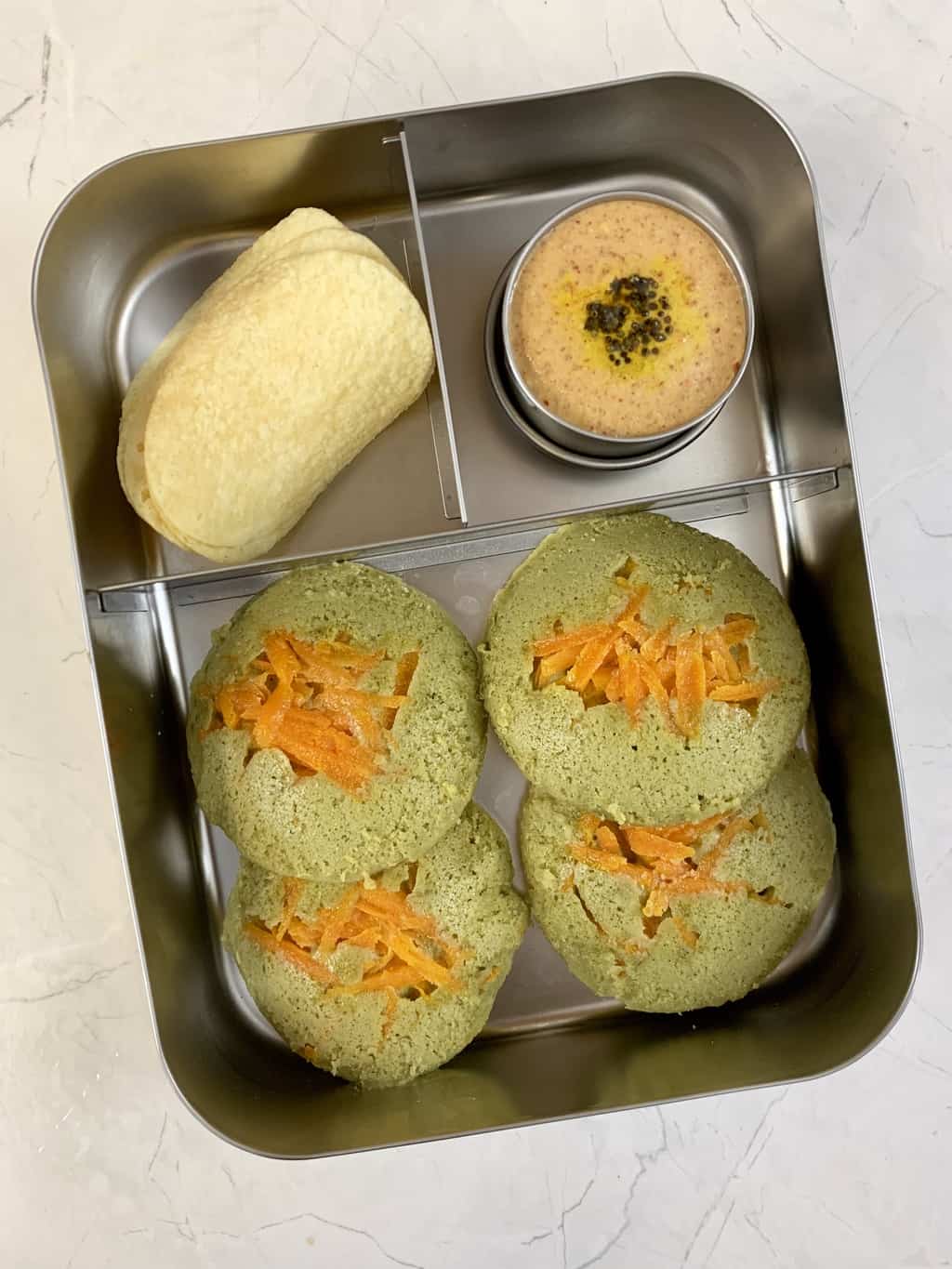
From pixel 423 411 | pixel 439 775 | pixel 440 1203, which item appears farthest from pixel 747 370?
pixel 440 1203

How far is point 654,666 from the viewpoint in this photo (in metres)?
1.09

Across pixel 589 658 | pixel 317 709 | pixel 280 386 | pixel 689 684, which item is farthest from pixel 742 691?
pixel 280 386

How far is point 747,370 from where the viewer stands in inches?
51.0

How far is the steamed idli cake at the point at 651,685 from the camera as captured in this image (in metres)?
1.09

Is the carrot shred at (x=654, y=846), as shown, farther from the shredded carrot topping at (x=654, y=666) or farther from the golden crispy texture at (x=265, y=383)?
the golden crispy texture at (x=265, y=383)

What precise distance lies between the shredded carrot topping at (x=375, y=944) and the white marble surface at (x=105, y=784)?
11.3 inches

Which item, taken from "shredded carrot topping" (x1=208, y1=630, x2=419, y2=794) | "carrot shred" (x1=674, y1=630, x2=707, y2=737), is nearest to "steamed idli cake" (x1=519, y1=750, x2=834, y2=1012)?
"carrot shred" (x1=674, y1=630, x2=707, y2=737)

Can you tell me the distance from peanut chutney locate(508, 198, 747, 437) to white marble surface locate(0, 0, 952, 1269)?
27 cm

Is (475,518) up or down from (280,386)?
down

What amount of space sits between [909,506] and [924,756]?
0.34 m

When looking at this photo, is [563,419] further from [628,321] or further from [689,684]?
[689,684]

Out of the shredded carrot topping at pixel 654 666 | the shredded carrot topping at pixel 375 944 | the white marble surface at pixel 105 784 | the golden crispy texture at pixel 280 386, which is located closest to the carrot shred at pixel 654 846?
the shredded carrot topping at pixel 654 666

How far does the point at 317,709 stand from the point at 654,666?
40 centimetres

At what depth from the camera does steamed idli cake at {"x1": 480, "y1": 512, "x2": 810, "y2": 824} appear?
1.09m
